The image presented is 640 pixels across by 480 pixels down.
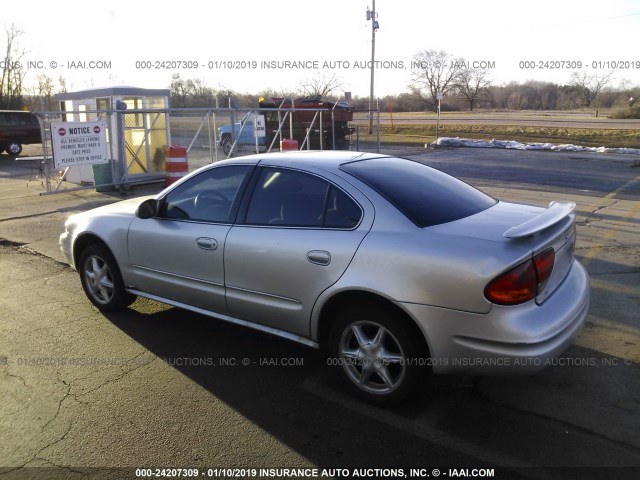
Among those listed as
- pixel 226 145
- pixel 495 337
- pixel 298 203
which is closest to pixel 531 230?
pixel 495 337

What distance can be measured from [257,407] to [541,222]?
2.14 m

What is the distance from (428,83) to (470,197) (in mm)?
77880

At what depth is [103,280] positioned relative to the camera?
5004mm

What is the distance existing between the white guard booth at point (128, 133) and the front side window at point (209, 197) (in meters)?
8.37

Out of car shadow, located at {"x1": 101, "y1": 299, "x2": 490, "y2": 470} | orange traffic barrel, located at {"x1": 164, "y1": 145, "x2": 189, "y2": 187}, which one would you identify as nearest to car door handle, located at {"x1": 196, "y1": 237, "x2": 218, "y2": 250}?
car shadow, located at {"x1": 101, "y1": 299, "x2": 490, "y2": 470}

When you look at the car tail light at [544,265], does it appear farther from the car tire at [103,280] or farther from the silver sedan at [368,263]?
the car tire at [103,280]

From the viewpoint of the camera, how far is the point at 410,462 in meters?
2.92

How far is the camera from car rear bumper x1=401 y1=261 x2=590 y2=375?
9.75ft

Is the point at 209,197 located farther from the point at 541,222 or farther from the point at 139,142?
the point at 139,142

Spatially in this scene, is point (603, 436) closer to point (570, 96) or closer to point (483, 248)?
point (483, 248)

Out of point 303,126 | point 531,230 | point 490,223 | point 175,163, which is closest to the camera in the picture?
point 531,230

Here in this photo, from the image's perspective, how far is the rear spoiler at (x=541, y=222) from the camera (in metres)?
3.10

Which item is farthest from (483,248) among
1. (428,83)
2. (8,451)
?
(428,83)

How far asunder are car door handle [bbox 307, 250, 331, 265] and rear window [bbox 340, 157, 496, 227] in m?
0.55
